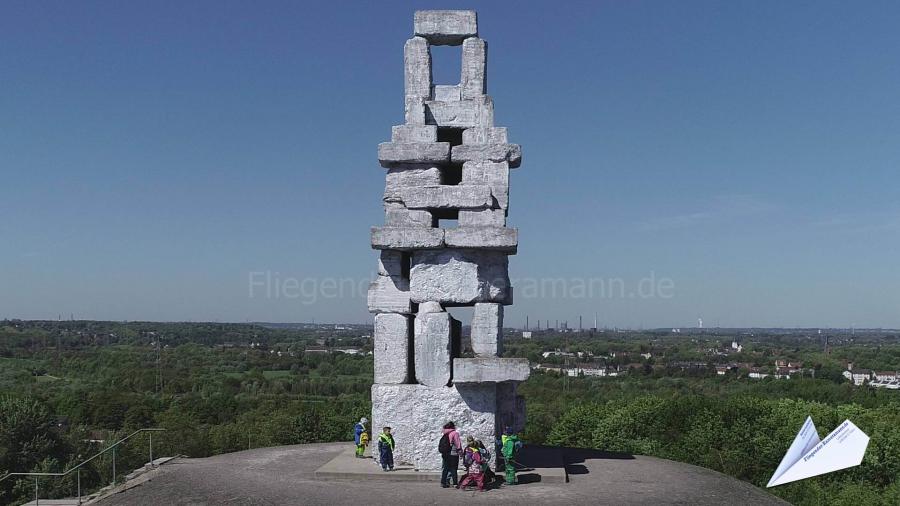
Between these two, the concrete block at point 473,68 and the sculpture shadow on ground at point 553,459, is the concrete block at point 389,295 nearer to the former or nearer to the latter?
the sculpture shadow on ground at point 553,459

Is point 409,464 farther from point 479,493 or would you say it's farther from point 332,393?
point 332,393

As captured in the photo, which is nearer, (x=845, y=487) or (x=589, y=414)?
(x=845, y=487)

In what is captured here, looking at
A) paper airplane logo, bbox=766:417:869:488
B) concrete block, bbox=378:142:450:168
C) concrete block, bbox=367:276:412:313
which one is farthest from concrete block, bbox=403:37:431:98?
paper airplane logo, bbox=766:417:869:488

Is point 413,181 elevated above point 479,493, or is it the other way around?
point 413,181

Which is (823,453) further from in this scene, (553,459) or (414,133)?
(414,133)

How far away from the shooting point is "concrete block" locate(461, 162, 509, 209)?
54.3ft

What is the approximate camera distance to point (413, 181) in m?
16.8

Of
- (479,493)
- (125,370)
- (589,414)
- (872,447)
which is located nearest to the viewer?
(479,493)

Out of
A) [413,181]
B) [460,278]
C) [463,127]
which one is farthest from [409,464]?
[463,127]

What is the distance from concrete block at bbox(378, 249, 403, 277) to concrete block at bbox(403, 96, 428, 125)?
Result: 3.18 metres

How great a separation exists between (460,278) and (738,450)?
1884 centimetres

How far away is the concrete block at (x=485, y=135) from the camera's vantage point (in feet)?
55.0

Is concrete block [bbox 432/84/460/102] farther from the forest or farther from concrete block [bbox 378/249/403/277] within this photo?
the forest

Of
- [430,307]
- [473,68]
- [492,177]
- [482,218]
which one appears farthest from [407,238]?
[473,68]
